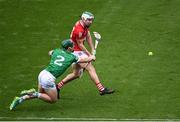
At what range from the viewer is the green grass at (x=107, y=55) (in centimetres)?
1541

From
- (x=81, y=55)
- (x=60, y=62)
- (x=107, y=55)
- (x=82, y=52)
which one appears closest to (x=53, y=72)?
(x=60, y=62)

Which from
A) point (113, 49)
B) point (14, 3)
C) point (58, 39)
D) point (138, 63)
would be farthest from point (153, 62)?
point (14, 3)

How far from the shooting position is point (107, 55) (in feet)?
63.4

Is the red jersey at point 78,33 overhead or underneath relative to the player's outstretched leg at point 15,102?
overhead

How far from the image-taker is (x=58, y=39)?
67.8 ft

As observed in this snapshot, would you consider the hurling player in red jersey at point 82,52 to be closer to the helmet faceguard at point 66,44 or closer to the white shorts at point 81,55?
the white shorts at point 81,55

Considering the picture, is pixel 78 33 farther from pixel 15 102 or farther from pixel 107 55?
pixel 107 55

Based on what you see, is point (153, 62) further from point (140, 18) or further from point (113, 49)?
point (140, 18)

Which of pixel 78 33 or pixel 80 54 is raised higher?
pixel 78 33

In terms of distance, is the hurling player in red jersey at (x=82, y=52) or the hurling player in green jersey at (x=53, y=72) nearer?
the hurling player in green jersey at (x=53, y=72)

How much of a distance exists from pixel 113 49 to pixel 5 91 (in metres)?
4.56

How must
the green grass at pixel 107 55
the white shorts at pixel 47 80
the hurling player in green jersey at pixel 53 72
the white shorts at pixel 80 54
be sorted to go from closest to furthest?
the white shorts at pixel 47 80 → the hurling player in green jersey at pixel 53 72 → the green grass at pixel 107 55 → the white shorts at pixel 80 54

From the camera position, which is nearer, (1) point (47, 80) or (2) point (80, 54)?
(1) point (47, 80)

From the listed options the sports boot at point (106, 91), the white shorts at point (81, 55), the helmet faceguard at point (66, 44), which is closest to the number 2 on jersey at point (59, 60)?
the helmet faceguard at point (66, 44)
